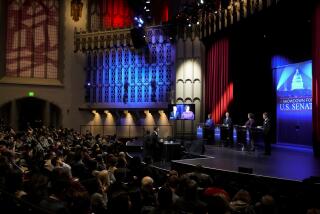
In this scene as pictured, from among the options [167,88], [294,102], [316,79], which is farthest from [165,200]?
[167,88]

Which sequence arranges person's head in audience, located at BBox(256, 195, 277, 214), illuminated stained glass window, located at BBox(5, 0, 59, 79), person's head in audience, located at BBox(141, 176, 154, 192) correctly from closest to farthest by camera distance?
person's head in audience, located at BBox(256, 195, 277, 214), person's head in audience, located at BBox(141, 176, 154, 192), illuminated stained glass window, located at BBox(5, 0, 59, 79)

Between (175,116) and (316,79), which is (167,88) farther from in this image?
(316,79)

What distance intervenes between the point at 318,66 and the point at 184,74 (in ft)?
29.0

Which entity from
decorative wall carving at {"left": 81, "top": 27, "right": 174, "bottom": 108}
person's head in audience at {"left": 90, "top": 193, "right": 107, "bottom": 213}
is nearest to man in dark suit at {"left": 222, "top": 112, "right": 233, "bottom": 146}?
decorative wall carving at {"left": 81, "top": 27, "right": 174, "bottom": 108}

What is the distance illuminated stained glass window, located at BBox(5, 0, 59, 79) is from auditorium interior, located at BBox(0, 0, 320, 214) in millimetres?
57

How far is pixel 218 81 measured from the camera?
60.4 feet

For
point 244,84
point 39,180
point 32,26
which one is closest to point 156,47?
point 244,84

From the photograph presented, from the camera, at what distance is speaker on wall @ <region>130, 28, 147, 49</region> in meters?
19.8

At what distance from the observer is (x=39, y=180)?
4418mm

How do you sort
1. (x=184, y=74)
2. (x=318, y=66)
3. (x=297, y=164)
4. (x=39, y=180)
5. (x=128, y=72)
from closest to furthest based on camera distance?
(x=39, y=180) < (x=297, y=164) < (x=318, y=66) < (x=184, y=74) < (x=128, y=72)

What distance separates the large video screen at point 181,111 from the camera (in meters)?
18.4

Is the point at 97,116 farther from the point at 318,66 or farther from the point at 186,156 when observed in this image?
the point at 318,66

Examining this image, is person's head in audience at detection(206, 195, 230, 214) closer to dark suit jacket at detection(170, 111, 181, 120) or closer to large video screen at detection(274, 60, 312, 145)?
large video screen at detection(274, 60, 312, 145)

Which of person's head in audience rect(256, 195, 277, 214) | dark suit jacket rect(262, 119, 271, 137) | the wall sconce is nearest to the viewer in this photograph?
person's head in audience rect(256, 195, 277, 214)
